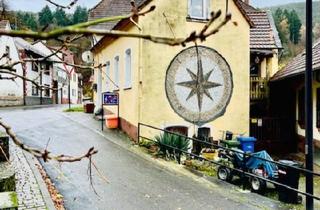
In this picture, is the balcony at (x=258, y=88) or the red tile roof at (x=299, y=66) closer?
the red tile roof at (x=299, y=66)

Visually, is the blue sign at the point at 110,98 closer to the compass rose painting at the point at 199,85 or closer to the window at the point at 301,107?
the compass rose painting at the point at 199,85

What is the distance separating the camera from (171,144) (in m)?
14.7

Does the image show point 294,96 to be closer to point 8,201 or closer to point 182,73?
point 182,73

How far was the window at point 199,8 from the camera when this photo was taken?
17.7 m

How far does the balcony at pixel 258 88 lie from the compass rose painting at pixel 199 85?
3005 millimetres

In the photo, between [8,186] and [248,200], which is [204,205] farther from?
[8,186]

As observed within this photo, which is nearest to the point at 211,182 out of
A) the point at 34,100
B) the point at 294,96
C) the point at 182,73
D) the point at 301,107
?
the point at 182,73

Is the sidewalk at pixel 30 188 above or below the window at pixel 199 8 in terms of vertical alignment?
below

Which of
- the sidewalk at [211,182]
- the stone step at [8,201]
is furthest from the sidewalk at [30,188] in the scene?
the sidewalk at [211,182]

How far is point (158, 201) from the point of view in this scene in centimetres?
958

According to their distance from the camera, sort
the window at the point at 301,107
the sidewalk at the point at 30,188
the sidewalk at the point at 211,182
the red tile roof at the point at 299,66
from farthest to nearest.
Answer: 1. the window at the point at 301,107
2. the red tile roof at the point at 299,66
3. the sidewalk at the point at 211,182
4. the sidewalk at the point at 30,188

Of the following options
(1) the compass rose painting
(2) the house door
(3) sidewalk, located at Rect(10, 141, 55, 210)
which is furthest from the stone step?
(2) the house door

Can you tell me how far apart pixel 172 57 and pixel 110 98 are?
3.38 meters

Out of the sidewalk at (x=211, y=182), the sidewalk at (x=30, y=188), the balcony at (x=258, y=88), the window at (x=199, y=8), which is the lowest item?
the sidewalk at (x=211, y=182)
